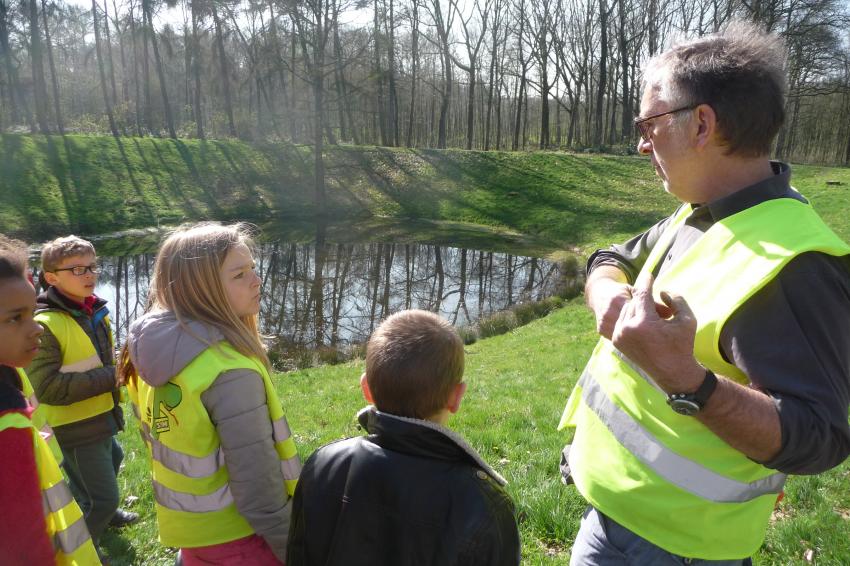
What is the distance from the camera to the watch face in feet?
4.42

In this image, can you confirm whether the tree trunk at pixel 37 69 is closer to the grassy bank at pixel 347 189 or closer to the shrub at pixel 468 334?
the grassy bank at pixel 347 189

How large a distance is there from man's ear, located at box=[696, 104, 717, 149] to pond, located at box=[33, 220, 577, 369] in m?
10.3

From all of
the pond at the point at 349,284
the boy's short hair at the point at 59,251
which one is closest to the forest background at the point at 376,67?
the pond at the point at 349,284

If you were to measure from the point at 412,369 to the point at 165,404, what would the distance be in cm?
107

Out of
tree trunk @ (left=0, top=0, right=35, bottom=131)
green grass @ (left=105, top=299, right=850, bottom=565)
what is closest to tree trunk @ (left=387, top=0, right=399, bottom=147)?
tree trunk @ (left=0, top=0, right=35, bottom=131)

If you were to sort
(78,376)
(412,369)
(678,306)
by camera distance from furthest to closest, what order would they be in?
1. (78,376)
2. (412,369)
3. (678,306)

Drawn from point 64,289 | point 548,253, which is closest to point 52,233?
point 548,253

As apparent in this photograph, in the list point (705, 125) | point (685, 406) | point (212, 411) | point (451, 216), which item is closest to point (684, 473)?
point (685, 406)

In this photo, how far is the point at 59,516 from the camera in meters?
1.88

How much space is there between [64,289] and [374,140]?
144 feet

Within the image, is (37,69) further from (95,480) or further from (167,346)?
(167,346)

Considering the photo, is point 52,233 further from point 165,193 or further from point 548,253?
point 548,253

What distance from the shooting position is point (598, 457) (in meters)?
1.79

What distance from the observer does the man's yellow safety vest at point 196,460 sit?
7.09ft
